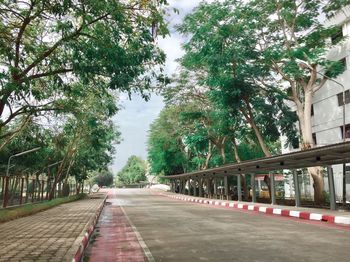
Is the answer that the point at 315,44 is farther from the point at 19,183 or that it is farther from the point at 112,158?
the point at 112,158

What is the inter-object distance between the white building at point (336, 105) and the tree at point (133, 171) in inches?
4190

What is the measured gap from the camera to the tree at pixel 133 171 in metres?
140

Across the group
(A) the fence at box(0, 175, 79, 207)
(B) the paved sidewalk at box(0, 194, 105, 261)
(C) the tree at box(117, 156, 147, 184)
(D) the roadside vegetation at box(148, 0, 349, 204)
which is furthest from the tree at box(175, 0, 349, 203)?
(C) the tree at box(117, 156, 147, 184)

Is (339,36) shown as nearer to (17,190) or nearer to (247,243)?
(17,190)

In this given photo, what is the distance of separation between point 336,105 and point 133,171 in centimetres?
11315

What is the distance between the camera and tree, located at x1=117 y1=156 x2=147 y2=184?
13994 cm

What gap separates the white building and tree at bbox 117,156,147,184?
10642 cm

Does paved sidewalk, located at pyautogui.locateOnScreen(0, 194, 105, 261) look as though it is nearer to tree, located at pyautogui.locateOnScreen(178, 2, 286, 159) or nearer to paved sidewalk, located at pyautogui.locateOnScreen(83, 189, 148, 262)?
paved sidewalk, located at pyautogui.locateOnScreen(83, 189, 148, 262)

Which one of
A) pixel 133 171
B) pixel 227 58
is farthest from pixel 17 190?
pixel 133 171

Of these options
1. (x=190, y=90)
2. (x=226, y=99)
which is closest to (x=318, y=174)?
(x=226, y=99)

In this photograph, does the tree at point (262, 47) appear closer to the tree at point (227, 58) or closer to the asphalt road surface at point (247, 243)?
the tree at point (227, 58)

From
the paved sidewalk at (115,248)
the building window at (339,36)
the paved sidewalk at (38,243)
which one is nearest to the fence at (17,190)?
the paved sidewalk at (38,243)

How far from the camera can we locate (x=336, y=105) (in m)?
33.7

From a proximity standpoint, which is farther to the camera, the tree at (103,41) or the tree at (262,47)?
the tree at (262,47)
